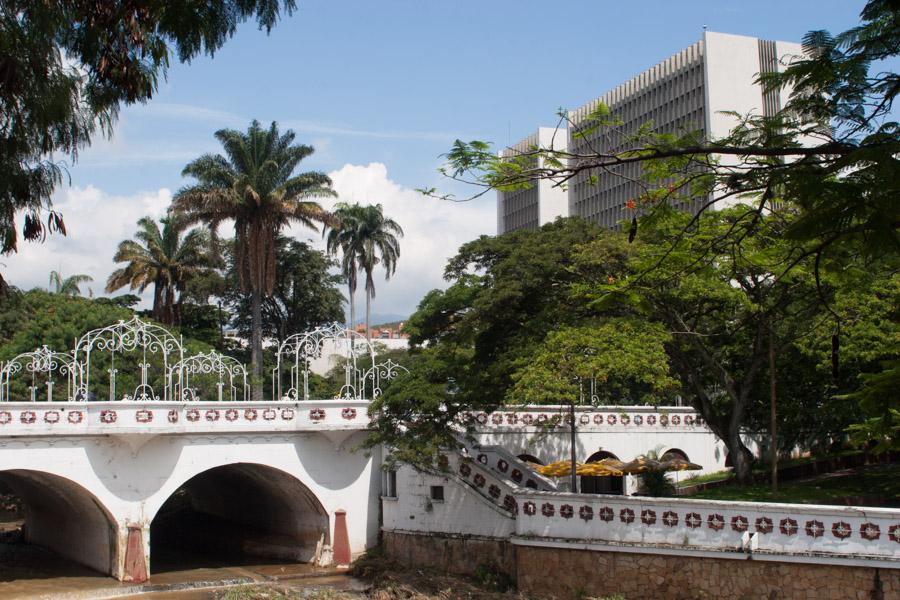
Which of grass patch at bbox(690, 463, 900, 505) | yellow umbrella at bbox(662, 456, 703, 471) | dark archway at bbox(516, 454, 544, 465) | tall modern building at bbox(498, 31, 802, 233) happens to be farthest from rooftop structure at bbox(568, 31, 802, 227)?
grass patch at bbox(690, 463, 900, 505)

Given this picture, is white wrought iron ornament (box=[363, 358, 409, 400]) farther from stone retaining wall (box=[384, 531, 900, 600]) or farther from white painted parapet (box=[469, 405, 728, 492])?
stone retaining wall (box=[384, 531, 900, 600])

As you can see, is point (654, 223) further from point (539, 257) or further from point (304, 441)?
point (304, 441)

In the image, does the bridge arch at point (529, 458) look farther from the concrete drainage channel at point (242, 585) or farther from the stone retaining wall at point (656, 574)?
the concrete drainage channel at point (242, 585)

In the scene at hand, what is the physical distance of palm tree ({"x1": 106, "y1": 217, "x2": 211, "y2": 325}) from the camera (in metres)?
38.4

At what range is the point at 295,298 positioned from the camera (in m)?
43.9

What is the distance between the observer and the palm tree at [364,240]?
4528cm

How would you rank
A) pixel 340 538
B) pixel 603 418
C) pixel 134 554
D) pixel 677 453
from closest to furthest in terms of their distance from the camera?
pixel 134 554
pixel 340 538
pixel 603 418
pixel 677 453

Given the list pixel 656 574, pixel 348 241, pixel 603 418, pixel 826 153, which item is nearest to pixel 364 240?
pixel 348 241

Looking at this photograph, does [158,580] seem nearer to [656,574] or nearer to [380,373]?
[380,373]

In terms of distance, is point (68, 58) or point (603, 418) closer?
point (68, 58)

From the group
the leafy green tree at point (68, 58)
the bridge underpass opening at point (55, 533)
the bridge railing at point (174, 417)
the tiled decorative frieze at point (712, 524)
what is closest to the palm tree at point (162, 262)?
the bridge underpass opening at point (55, 533)

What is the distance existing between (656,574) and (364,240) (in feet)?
98.1

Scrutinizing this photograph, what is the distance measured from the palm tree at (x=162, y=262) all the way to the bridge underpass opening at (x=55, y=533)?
11.8 metres

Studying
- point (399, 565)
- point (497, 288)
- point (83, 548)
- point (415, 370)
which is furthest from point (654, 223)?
point (83, 548)
